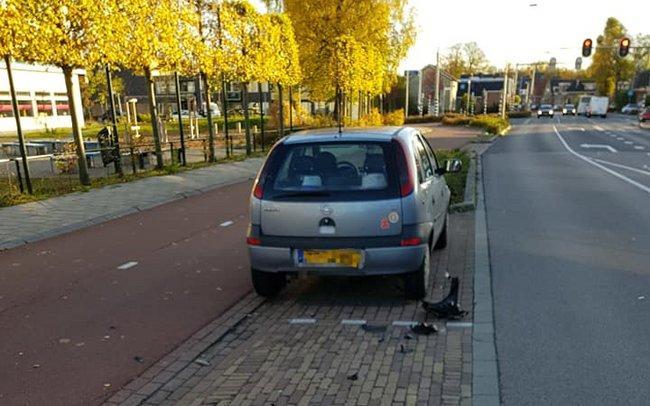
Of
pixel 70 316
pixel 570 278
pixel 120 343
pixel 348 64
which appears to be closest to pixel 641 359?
pixel 570 278

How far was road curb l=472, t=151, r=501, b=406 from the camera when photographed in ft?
11.5

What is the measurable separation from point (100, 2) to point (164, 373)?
10.1m

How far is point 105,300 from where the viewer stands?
5.53m

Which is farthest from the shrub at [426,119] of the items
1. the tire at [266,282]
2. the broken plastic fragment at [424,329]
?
the broken plastic fragment at [424,329]

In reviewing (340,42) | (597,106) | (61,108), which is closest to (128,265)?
(340,42)

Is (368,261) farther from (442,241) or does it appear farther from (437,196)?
(442,241)

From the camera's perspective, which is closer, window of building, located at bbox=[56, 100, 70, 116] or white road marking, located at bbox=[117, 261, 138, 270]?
white road marking, located at bbox=[117, 261, 138, 270]

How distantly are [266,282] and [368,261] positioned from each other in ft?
3.66

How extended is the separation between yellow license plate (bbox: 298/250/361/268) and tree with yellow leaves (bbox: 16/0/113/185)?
862cm

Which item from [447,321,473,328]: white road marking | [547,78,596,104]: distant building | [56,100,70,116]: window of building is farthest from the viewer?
[547,78,596,104]: distant building

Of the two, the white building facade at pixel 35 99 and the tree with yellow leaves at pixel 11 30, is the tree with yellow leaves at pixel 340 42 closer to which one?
the tree with yellow leaves at pixel 11 30

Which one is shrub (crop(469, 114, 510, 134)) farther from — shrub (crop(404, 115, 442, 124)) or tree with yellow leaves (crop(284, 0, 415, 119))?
tree with yellow leaves (crop(284, 0, 415, 119))

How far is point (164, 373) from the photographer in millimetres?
3967

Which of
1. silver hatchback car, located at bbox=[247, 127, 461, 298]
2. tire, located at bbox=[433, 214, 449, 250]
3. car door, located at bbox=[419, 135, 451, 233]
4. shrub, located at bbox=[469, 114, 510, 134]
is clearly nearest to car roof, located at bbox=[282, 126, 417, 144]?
silver hatchback car, located at bbox=[247, 127, 461, 298]
